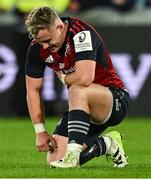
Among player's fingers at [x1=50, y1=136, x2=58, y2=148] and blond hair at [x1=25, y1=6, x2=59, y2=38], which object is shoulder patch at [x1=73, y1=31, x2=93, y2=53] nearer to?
blond hair at [x1=25, y1=6, x2=59, y2=38]

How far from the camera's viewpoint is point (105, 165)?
26.9 ft

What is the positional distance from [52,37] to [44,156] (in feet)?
7.88

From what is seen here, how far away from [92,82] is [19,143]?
3.95 metres

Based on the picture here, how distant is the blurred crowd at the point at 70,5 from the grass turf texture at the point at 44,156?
7.15 feet

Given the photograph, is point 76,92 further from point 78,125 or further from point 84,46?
point 84,46

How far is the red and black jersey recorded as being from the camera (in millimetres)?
7453

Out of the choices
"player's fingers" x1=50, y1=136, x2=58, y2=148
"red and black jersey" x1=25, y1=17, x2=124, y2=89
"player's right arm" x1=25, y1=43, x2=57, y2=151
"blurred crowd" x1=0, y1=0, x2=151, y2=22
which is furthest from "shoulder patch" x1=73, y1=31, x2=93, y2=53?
"blurred crowd" x1=0, y1=0, x2=151, y2=22

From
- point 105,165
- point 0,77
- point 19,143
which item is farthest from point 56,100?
point 105,165

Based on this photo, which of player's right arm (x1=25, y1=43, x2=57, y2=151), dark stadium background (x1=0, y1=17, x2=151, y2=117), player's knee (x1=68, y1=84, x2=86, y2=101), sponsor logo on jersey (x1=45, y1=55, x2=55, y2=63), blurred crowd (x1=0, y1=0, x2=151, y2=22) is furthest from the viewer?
blurred crowd (x1=0, y1=0, x2=151, y2=22)

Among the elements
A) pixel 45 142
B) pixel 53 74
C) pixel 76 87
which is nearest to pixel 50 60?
pixel 76 87

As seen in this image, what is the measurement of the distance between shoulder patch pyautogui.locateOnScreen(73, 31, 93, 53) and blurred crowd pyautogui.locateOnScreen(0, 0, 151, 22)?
870cm

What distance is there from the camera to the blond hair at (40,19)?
7.24m

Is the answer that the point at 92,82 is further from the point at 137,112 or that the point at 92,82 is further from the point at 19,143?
the point at 137,112

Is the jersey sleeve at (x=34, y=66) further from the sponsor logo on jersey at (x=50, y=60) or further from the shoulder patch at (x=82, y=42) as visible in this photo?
the shoulder patch at (x=82, y=42)
